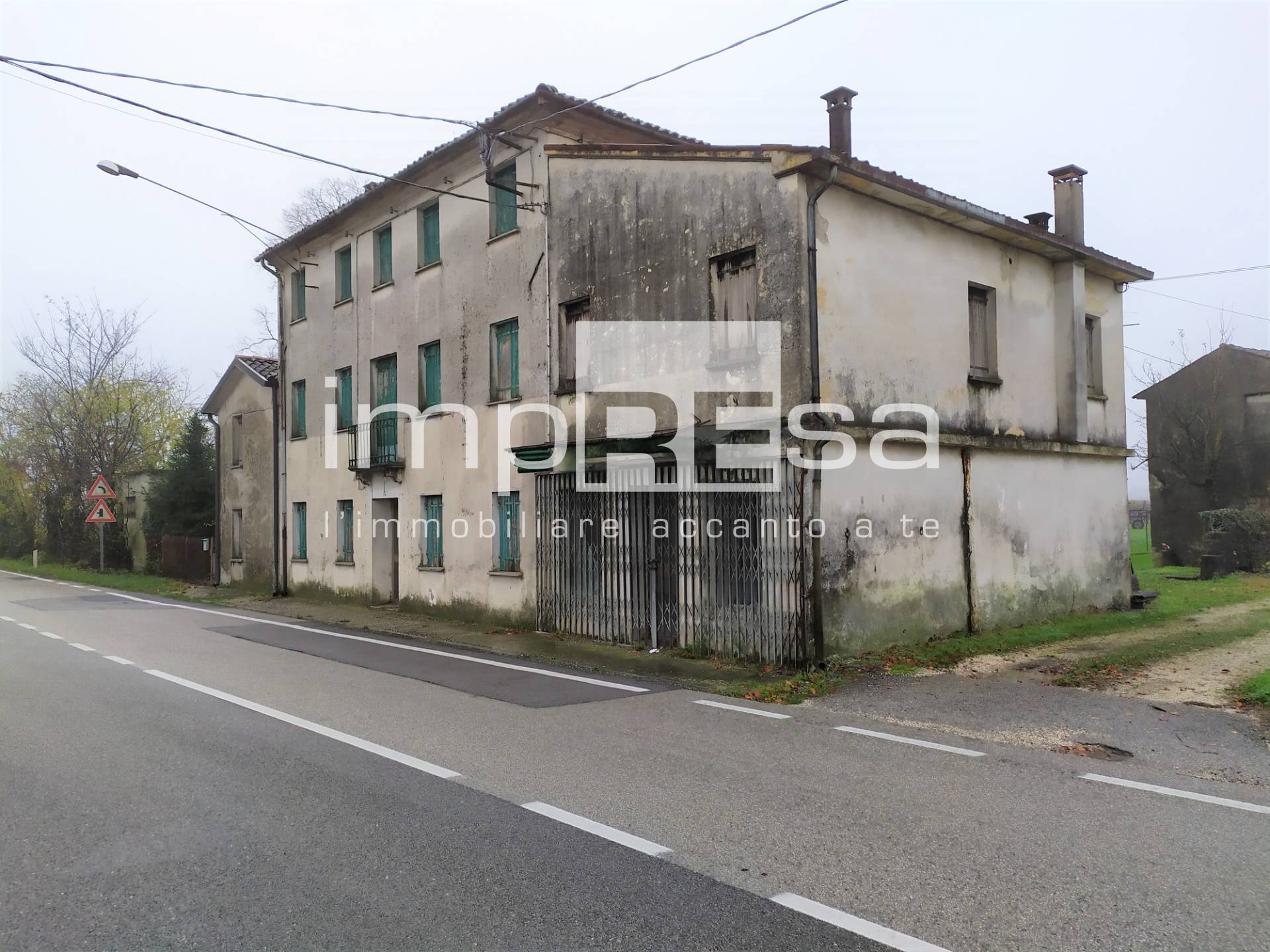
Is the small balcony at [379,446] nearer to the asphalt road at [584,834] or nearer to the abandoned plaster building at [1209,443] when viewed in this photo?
the asphalt road at [584,834]

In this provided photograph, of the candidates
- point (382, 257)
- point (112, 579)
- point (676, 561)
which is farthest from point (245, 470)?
point (676, 561)

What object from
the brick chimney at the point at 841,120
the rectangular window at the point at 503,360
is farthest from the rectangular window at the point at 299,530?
the brick chimney at the point at 841,120

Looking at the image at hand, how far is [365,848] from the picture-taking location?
4512 mm

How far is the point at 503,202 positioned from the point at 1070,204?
990 cm

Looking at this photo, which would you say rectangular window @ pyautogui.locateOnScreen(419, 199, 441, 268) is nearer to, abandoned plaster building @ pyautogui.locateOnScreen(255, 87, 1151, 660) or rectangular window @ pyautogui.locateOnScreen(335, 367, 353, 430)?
abandoned plaster building @ pyautogui.locateOnScreen(255, 87, 1151, 660)

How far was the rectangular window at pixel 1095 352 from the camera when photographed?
1586 cm

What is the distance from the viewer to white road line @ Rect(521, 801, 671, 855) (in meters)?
4.54

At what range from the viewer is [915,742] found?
7.00 m

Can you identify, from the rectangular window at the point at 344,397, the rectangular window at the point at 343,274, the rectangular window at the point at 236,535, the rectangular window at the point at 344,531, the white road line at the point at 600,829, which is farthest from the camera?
the rectangular window at the point at 236,535

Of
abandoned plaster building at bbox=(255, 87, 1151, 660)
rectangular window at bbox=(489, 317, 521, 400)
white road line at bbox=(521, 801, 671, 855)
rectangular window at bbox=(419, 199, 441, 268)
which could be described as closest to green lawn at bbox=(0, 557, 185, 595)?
abandoned plaster building at bbox=(255, 87, 1151, 660)

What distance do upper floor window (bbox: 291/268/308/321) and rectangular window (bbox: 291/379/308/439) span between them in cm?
162

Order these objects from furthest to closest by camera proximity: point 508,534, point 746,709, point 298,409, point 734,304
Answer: point 298,409
point 508,534
point 734,304
point 746,709

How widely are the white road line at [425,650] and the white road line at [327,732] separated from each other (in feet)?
10.2

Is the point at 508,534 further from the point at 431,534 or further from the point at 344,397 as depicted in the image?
the point at 344,397
